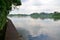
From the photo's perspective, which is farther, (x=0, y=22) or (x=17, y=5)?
(x=17, y=5)

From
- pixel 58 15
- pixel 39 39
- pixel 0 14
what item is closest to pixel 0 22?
pixel 0 14

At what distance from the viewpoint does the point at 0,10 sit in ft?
28.8

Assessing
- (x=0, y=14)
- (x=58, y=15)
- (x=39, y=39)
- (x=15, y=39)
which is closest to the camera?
(x=0, y=14)

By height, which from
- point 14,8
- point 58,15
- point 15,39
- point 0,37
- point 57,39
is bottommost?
point 58,15

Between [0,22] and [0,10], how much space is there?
20.7 inches

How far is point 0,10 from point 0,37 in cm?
651

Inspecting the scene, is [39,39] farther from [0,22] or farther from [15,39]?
[0,22]

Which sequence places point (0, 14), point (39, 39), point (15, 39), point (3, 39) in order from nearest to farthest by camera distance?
point (0, 14), point (3, 39), point (15, 39), point (39, 39)

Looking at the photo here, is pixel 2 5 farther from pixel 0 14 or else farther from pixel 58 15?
pixel 58 15

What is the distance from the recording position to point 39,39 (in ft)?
97.3

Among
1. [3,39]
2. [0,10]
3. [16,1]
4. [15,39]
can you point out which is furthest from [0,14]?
[15,39]

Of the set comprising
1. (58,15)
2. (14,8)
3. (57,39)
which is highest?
(14,8)

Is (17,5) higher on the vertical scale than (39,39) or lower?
higher

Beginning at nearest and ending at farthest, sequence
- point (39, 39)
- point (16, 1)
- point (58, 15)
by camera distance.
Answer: point (16, 1)
point (39, 39)
point (58, 15)
